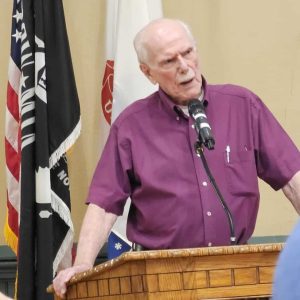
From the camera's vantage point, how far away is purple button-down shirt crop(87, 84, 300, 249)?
2.77m

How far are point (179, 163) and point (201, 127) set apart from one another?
416 millimetres

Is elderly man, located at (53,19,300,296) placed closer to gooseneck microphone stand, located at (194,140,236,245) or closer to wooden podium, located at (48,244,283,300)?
gooseneck microphone stand, located at (194,140,236,245)

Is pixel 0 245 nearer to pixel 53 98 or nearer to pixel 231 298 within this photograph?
pixel 53 98

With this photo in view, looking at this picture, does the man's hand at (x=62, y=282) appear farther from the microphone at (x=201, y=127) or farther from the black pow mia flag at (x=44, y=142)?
the black pow mia flag at (x=44, y=142)

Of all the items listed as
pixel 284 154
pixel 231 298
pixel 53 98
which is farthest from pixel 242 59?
pixel 231 298

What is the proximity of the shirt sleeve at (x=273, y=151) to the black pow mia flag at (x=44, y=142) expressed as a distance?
114cm

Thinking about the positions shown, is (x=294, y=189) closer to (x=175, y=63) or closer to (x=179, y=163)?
(x=179, y=163)

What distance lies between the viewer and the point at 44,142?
371cm

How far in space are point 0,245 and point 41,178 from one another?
2.07ft

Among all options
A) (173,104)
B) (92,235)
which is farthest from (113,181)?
(173,104)

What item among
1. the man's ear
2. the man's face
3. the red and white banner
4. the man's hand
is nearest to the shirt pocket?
the man's face

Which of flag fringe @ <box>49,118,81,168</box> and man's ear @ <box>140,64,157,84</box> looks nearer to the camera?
man's ear @ <box>140,64,157,84</box>

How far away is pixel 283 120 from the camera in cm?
420

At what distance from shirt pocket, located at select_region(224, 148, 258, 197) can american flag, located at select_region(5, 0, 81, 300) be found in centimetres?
114
